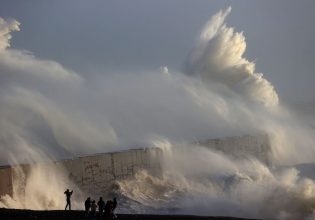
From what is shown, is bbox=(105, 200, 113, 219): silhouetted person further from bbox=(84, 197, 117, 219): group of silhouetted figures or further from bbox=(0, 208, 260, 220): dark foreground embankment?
bbox=(0, 208, 260, 220): dark foreground embankment

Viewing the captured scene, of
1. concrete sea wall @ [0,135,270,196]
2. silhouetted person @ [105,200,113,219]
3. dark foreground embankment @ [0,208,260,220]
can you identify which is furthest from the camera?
concrete sea wall @ [0,135,270,196]

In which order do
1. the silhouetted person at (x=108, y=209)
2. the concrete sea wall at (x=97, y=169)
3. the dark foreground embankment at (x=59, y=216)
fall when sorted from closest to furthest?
the silhouetted person at (x=108, y=209) < the dark foreground embankment at (x=59, y=216) < the concrete sea wall at (x=97, y=169)

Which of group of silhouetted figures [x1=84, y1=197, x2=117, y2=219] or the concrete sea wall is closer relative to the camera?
group of silhouetted figures [x1=84, y1=197, x2=117, y2=219]

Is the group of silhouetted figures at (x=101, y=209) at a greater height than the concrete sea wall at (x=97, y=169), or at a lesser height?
lesser

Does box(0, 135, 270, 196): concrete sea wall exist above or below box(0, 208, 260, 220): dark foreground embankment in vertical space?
above

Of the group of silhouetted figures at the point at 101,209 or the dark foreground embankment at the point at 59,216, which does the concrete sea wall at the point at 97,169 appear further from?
the group of silhouetted figures at the point at 101,209

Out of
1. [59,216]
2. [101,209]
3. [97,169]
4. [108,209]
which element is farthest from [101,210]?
[97,169]

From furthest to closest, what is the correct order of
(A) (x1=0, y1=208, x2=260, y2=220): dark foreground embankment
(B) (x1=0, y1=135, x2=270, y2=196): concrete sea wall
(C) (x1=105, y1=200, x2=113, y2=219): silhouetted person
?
(B) (x1=0, y1=135, x2=270, y2=196): concrete sea wall → (A) (x1=0, y1=208, x2=260, y2=220): dark foreground embankment → (C) (x1=105, y1=200, x2=113, y2=219): silhouetted person

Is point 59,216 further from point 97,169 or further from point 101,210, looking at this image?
point 97,169

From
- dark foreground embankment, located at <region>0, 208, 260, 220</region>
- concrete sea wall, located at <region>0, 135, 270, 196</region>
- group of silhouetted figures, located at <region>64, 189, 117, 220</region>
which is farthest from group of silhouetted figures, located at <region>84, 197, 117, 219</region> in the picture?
concrete sea wall, located at <region>0, 135, 270, 196</region>

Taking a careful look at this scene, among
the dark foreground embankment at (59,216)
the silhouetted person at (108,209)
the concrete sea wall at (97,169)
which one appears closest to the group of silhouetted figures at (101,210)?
the silhouetted person at (108,209)

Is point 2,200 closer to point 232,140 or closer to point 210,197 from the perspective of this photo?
point 210,197

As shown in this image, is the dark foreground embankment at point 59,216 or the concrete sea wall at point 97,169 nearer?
the dark foreground embankment at point 59,216

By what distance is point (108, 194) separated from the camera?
77.6 ft
